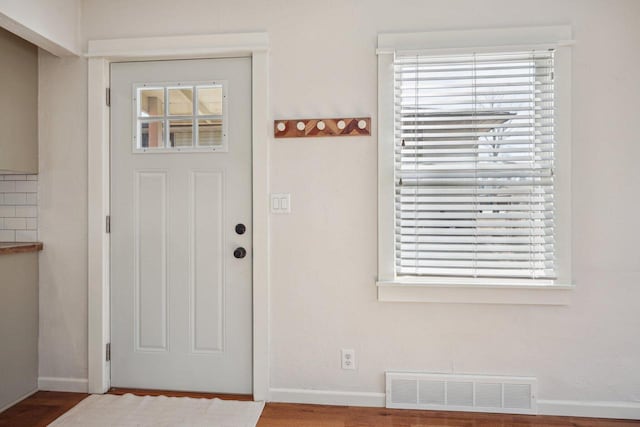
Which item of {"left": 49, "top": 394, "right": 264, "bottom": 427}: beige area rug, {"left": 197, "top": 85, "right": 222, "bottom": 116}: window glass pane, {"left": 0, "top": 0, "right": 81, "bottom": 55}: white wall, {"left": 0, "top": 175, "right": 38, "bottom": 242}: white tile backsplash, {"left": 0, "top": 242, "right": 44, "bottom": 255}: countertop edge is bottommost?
{"left": 49, "top": 394, "right": 264, "bottom": 427}: beige area rug

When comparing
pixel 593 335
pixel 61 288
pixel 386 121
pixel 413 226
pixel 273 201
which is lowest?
pixel 593 335

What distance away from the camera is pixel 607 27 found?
7.09ft

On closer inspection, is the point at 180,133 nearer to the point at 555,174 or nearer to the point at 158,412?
the point at 158,412

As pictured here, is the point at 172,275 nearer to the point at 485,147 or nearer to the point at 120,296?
the point at 120,296

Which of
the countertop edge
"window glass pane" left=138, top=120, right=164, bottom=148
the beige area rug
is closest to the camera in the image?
the beige area rug

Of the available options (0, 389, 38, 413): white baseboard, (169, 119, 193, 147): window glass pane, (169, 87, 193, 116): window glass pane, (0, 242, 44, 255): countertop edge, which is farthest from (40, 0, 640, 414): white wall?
(169, 119, 193, 147): window glass pane

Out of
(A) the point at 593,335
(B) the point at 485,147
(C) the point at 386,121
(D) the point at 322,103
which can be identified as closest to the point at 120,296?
(D) the point at 322,103

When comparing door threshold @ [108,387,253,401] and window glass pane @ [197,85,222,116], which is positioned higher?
window glass pane @ [197,85,222,116]

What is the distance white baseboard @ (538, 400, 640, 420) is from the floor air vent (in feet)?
0.26

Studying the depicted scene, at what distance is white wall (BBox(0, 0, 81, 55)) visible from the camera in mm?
1997

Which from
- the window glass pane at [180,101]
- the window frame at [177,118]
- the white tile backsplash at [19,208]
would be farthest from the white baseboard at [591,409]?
the white tile backsplash at [19,208]

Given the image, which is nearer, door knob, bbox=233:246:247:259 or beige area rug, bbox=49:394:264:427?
beige area rug, bbox=49:394:264:427

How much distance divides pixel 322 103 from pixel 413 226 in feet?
2.87

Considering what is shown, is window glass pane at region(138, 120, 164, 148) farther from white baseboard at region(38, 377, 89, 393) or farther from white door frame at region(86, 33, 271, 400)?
white baseboard at region(38, 377, 89, 393)
